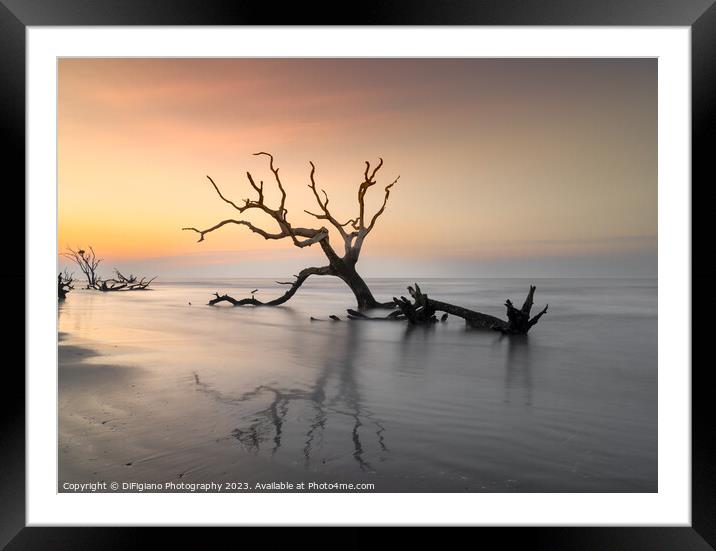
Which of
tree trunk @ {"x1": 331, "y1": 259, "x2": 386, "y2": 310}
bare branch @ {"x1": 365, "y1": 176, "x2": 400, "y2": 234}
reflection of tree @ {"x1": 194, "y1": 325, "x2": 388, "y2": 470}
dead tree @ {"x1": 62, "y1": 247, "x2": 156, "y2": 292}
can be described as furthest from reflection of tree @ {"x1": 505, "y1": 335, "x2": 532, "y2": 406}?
dead tree @ {"x1": 62, "y1": 247, "x2": 156, "y2": 292}

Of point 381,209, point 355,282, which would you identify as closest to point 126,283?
point 355,282

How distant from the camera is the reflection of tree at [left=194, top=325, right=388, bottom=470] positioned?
101 inches

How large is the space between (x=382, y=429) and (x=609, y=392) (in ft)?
7.08

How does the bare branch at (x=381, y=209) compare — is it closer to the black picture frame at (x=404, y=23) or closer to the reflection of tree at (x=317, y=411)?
the reflection of tree at (x=317, y=411)

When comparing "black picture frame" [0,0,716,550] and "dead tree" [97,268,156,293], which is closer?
"black picture frame" [0,0,716,550]

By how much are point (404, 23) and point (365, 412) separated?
2.27 meters

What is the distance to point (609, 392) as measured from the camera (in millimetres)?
3861

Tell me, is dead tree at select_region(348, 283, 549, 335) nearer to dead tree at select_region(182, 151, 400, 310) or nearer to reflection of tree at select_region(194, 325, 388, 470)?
dead tree at select_region(182, 151, 400, 310)

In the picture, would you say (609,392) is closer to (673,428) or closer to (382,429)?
(673,428)

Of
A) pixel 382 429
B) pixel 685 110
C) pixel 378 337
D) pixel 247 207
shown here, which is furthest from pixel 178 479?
pixel 247 207

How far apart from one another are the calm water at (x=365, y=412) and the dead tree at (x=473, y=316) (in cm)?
40

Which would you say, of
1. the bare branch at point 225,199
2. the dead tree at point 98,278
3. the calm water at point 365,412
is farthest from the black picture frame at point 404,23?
the dead tree at point 98,278

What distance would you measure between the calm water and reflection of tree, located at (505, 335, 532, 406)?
0.03m

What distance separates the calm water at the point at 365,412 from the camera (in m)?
2.38
